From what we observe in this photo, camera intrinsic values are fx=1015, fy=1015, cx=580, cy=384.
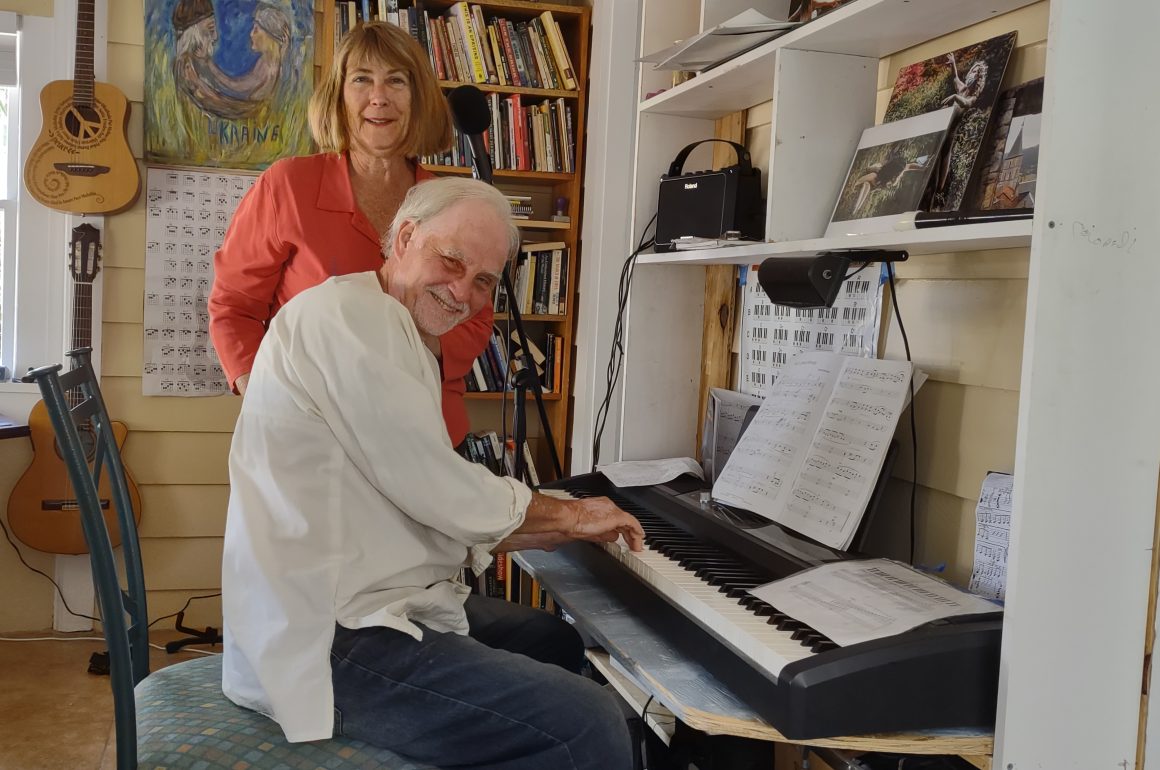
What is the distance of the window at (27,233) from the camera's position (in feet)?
10.2

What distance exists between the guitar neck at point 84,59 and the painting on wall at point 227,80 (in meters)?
0.16

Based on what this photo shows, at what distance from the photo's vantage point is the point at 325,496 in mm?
1370

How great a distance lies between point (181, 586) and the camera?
10.9 feet

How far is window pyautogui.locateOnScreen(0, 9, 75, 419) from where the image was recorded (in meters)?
3.11

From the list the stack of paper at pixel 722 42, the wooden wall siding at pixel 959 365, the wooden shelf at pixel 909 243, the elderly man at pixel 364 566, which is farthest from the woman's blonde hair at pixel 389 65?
the wooden wall siding at pixel 959 365

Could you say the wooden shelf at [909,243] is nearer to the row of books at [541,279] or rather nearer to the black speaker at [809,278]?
the black speaker at [809,278]

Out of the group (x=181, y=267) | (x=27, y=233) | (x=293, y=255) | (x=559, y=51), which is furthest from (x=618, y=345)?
(x=27, y=233)

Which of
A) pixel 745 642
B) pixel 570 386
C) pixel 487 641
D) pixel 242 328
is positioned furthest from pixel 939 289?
pixel 570 386

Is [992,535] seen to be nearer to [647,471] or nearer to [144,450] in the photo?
[647,471]

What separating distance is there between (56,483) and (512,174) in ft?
5.58

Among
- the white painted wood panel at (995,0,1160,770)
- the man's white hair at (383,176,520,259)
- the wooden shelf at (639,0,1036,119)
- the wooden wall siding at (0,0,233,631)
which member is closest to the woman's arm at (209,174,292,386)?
the man's white hair at (383,176,520,259)

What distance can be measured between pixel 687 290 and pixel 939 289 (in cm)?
78

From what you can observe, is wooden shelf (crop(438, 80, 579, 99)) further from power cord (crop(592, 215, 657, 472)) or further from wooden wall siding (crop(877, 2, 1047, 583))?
wooden wall siding (crop(877, 2, 1047, 583))

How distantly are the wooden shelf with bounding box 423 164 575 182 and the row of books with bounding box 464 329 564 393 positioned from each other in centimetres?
50
